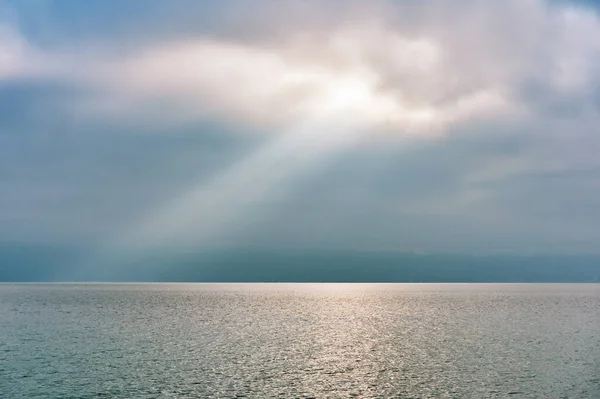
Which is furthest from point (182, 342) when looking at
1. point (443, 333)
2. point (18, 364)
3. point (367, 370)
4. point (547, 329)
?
point (547, 329)

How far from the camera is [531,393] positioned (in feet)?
217

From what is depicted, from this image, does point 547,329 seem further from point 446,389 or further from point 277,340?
point 446,389

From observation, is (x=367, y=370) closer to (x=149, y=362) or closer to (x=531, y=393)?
(x=531, y=393)

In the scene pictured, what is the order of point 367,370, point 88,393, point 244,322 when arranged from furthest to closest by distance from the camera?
point 244,322 → point 367,370 → point 88,393

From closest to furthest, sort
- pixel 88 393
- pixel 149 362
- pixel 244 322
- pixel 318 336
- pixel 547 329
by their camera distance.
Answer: pixel 88 393, pixel 149 362, pixel 318 336, pixel 547 329, pixel 244 322

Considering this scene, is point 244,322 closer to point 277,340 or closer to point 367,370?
point 277,340

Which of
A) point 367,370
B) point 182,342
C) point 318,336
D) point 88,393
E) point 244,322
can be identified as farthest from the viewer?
point 244,322

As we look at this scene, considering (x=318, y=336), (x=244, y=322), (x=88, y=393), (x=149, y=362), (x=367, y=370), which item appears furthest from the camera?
(x=244, y=322)

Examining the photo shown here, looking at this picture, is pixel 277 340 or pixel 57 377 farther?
pixel 277 340

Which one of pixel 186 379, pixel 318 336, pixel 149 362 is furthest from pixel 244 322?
pixel 186 379

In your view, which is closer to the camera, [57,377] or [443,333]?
[57,377]

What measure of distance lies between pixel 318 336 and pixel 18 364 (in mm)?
65588

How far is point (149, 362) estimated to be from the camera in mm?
89250

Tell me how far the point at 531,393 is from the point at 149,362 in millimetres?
54932
